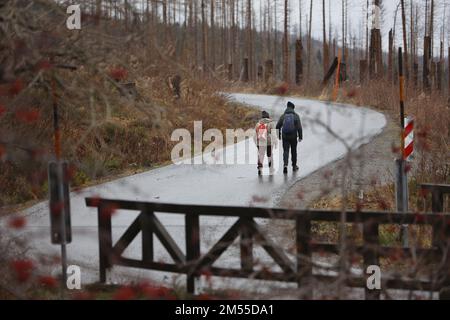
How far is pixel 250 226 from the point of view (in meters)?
7.12

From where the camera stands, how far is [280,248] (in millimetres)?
7059

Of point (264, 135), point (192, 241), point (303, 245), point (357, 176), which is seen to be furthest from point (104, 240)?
point (264, 135)

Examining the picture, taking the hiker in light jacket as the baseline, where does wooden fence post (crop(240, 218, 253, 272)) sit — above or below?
below

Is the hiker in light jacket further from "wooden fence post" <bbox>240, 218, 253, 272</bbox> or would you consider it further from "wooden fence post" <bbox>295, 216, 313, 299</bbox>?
"wooden fence post" <bbox>295, 216, 313, 299</bbox>

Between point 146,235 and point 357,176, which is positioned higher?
point 146,235

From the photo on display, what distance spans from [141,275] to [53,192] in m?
1.92

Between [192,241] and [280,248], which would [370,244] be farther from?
[192,241]

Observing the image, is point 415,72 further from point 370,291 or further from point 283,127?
point 370,291

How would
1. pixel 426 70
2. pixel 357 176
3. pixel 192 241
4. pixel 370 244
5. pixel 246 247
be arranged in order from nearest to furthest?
pixel 370 244
pixel 246 247
pixel 192 241
pixel 357 176
pixel 426 70

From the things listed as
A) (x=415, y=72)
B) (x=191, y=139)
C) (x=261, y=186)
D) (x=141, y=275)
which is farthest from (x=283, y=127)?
(x=415, y=72)

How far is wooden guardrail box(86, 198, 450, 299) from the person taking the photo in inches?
267

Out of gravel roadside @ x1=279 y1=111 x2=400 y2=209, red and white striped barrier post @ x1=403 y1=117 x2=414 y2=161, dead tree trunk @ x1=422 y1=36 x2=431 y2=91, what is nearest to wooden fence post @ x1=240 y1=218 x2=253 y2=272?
gravel roadside @ x1=279 y1=111 x2=400 y2=209

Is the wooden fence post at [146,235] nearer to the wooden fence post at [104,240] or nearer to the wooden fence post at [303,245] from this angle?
the wooden fence post at [104,240]

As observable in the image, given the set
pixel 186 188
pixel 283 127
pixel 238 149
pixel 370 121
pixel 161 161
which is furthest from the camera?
pixel 370 121
